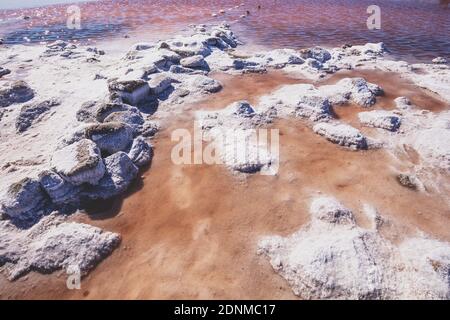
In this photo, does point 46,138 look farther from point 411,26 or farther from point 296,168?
point 411,26

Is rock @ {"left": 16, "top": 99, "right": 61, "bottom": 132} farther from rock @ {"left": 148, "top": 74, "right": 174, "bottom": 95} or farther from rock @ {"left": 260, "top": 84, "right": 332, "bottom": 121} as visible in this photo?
rock @ {"left": 260, "top": 84, "right": 332, "bottom": 121}

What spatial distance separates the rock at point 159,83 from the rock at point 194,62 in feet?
7.78

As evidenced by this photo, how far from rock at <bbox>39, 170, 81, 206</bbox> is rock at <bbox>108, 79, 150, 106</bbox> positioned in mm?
5139

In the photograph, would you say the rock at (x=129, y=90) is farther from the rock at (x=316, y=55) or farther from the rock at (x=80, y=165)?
the rock at (x=316, y=55)

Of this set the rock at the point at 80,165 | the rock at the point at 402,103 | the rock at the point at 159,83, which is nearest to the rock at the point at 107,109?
the rock at the point at 159,83

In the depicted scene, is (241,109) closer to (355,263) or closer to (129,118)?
(129,118)

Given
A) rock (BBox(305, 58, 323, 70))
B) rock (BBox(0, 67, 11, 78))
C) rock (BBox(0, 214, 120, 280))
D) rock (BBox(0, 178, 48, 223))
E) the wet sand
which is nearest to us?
the wet sand

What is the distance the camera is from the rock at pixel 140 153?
1070 centimetres

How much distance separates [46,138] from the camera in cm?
1203

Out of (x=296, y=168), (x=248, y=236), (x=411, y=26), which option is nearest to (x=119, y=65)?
(x=296, y=168)

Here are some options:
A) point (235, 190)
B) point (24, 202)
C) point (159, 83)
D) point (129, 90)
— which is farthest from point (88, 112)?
point (235, 190)

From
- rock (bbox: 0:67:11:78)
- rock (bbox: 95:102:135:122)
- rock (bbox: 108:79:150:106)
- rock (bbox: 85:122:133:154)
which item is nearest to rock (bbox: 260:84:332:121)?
rock (bbox: 108:79:150:106)

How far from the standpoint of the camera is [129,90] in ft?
44.5

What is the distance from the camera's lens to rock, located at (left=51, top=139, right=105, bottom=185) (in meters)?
9.16
